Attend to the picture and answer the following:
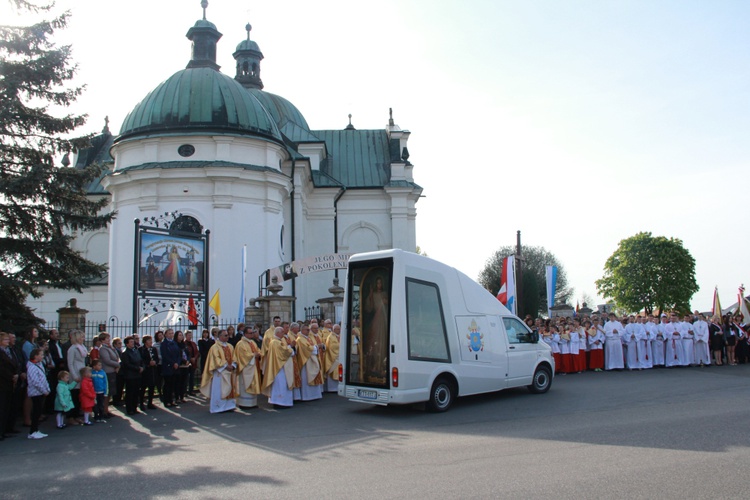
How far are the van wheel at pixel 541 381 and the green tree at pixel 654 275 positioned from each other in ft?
155

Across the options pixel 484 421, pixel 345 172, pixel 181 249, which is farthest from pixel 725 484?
pixel 345 172

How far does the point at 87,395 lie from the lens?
11.5 m

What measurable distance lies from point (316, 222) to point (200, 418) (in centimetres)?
2484

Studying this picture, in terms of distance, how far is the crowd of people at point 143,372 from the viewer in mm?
10781

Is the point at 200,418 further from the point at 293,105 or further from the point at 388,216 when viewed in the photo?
the point at 293,105

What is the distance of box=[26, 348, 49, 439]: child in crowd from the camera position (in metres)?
10.4

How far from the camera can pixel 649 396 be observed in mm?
12906

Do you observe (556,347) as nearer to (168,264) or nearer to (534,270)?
(168,264)

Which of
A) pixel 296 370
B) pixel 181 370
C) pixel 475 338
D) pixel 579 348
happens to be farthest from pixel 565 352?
pixel 181 370

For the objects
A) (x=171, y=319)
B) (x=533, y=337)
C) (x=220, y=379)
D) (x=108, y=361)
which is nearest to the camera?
(x=108, y=361)

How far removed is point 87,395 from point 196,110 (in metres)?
17.7

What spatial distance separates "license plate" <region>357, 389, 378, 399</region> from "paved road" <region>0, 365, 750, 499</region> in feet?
1.29

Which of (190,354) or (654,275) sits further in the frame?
(654,275)

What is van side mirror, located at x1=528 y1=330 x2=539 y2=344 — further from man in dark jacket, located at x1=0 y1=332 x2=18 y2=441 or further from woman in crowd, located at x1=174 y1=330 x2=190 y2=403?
man in dark jacket, located at x1=0 y1=332 x2=18 y2=441
